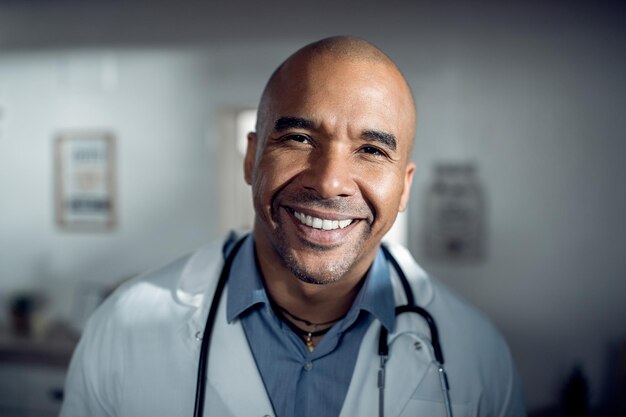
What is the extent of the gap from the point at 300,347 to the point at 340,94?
510mm

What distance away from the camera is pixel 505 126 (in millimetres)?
Result: 2539

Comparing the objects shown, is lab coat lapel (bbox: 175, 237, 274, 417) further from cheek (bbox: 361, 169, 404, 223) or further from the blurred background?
the blurred background

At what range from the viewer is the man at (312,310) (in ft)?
3.20

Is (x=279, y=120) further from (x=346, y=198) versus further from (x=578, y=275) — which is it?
(x=578, y=275)

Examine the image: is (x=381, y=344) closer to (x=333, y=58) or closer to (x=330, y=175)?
(x=330, y=175)

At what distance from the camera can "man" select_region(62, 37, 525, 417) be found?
0.97 m

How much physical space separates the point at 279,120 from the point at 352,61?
7.5 inches

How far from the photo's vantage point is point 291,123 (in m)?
0.98

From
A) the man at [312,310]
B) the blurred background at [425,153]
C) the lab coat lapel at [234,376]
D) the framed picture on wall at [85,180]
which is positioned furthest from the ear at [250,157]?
the framed picture on wall at [85,180]

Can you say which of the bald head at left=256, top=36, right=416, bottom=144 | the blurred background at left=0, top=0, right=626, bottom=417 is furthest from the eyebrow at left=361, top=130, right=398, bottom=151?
the blurred background at left=0, top=0, right=626, bottom=417

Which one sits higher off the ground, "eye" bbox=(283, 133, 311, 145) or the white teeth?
"eye" bbox=(283, 133, 311, 145)

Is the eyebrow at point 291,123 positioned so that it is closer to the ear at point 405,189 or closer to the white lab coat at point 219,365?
the ear at point 405,189

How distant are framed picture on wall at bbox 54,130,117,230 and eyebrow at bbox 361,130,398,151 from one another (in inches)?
90.6

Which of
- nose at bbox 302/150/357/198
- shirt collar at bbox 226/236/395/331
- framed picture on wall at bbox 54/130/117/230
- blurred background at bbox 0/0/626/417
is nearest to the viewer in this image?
nose at bbox 302/150/357/198
